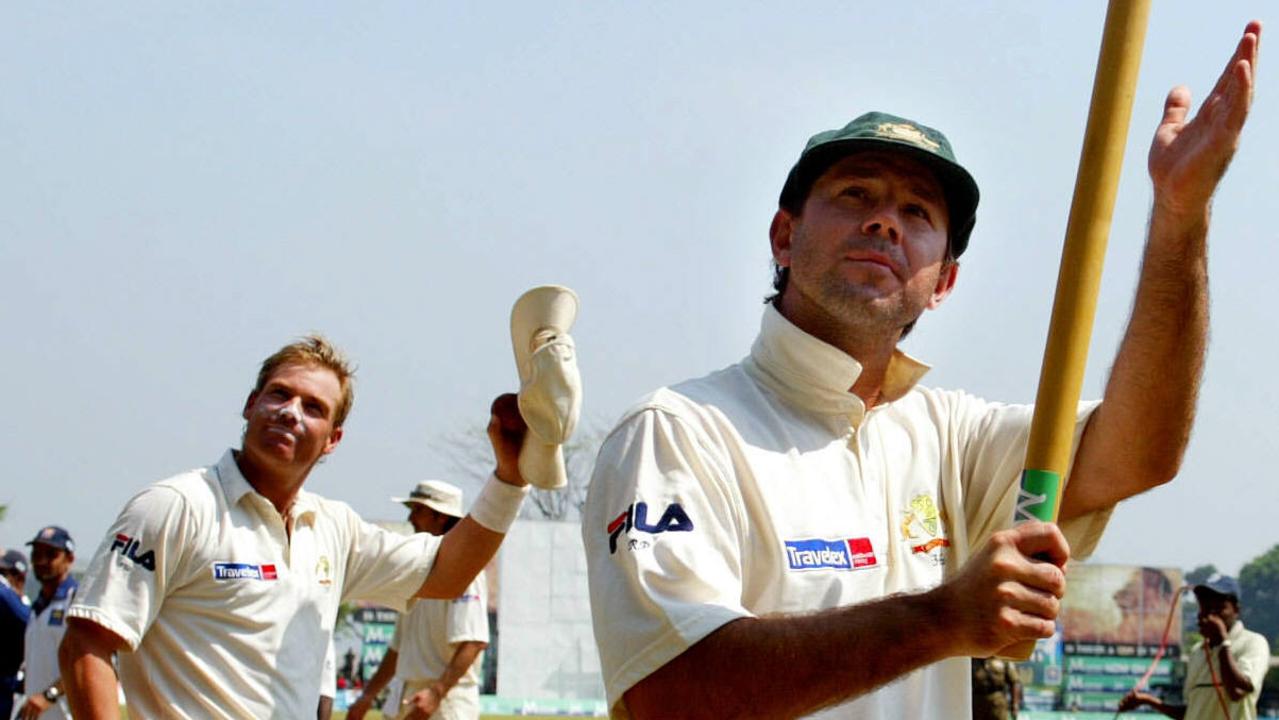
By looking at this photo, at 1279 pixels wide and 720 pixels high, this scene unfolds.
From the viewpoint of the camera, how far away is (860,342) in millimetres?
3500

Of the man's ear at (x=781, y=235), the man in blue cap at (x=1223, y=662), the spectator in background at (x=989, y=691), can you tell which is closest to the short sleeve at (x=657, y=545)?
the man's ear at (x=781, y=235)

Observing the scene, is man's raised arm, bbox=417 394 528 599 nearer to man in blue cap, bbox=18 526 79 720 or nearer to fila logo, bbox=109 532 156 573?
fila logo, bbox=109 532 156 573

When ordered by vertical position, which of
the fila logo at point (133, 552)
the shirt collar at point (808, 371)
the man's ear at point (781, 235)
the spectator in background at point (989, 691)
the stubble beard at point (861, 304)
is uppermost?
the man's ear at point (781, 235)

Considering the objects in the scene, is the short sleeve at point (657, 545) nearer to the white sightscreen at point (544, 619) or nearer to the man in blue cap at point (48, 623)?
the man in blue cap at point (48, 623)

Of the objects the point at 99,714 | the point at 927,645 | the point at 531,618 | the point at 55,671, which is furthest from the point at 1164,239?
the point at 531,618

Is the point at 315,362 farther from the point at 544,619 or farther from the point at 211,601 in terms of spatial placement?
the point at 544,619

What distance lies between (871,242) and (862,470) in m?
0.46

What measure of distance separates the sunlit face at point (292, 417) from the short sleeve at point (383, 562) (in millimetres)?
435

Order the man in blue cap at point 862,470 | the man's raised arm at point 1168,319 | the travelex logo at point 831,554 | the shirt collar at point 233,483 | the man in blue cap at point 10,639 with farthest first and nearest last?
1. the man in blue cap at point 10,639
2. the shirt collar at point 233,483
3. the travelex logo at point 831,554
4. the man's raised arm at point 1168,319
5. the man in blue cap at point 862,470

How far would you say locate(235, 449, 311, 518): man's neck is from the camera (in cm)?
593

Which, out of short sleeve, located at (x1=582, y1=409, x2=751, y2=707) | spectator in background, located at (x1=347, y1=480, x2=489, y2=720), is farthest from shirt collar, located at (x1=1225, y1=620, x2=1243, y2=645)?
short sleeve, located at (x1=582, y1=409, x2=751, y2=707)

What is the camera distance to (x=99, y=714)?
5.35 metres

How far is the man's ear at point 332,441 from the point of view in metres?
6.19

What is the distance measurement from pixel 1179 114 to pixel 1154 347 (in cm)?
45
